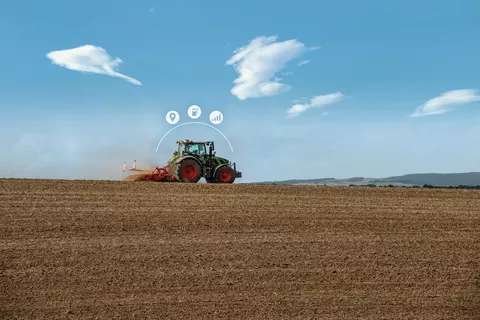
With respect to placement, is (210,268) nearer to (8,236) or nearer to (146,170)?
(8,236)

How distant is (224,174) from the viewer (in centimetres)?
1653

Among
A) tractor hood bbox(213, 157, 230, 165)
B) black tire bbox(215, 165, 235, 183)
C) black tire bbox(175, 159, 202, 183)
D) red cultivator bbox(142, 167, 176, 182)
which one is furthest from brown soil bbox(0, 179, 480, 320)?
tractor hood bbox(213, 157, 230, 165)

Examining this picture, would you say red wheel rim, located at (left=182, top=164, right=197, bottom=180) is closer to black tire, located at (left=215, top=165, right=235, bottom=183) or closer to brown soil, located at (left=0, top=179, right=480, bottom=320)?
black tire, located at (left=215, top=165, right=235, bottom=183)

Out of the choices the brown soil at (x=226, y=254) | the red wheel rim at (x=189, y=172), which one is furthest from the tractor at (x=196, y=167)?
the brown soil at (x=226, y=254)

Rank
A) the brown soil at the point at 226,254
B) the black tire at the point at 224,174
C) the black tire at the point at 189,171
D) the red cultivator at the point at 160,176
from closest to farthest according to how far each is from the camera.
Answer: the brown soil at the point at 226,254
the black tire at the point at 189,171
the black tire at the point at 224,174
the red cultivator at the point at 160,176

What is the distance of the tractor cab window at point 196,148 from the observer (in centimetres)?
1688

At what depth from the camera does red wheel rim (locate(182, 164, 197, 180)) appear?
16188 millimetres

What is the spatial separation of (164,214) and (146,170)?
205 inches

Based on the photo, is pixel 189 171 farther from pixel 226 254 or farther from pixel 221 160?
pixel 226 254

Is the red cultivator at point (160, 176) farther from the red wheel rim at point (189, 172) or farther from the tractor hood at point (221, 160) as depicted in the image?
the tractor hood at point (221, 160)

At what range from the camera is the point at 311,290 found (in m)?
9.42

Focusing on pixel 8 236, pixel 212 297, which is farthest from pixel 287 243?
pixel 8 236

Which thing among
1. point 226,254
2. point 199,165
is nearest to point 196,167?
point 199,165

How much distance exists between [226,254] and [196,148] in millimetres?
6987
